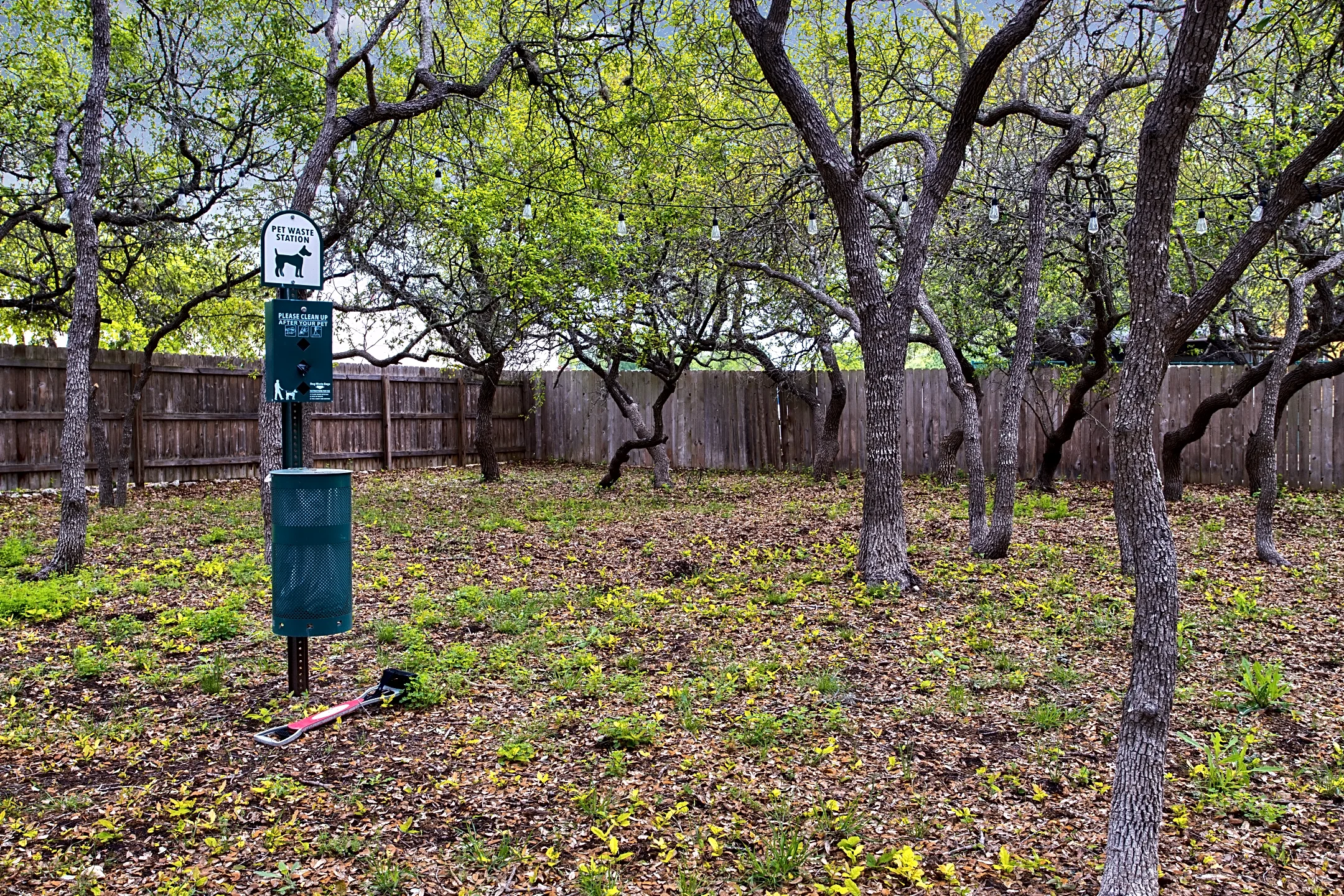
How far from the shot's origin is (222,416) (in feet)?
46.2

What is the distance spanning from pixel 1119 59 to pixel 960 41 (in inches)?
A: 61.3

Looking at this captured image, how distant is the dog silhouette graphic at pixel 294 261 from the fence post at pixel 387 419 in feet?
40.4

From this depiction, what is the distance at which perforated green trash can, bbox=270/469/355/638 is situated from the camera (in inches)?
170

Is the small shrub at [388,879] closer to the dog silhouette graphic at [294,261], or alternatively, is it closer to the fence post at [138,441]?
the dog silhouette graphic at [294,261]

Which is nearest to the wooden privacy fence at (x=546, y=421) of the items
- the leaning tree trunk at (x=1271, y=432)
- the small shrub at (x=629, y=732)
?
the leaning tree trunk at (x=1271, y=432)

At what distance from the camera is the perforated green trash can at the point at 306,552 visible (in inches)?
170

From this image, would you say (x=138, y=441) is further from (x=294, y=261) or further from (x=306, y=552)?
(x=306, y=552)

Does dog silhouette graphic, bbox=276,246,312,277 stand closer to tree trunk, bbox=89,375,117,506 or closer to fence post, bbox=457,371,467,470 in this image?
tree trunk, bbox=89,375,117,506

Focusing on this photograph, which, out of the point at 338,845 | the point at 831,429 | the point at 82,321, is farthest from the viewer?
the point at 831,429

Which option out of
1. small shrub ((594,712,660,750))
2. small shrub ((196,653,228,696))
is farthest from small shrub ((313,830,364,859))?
small shrub ((196,653,228,696))

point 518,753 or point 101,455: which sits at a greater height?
point 101,455

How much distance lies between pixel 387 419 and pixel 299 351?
1263 cm

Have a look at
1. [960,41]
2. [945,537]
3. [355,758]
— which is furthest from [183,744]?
[960,41]

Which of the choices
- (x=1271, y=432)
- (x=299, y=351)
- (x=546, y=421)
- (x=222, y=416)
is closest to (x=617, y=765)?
(x=299, y=351)
